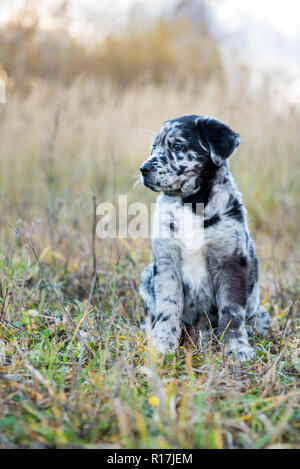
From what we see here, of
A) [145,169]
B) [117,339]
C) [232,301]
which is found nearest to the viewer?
[117,339]

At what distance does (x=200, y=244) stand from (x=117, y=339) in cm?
75

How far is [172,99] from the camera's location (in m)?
8.16

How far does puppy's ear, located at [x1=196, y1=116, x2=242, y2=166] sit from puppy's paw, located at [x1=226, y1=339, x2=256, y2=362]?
3.53 ft

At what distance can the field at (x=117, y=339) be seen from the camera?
1704 millimetres

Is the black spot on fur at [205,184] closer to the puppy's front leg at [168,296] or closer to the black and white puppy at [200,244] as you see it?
the black and white puppy at [200,244]

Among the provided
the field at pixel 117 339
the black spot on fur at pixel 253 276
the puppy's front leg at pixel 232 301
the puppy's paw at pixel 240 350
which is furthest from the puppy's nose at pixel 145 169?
the puppy's paw at pixel 240 350

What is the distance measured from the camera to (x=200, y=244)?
267 cm

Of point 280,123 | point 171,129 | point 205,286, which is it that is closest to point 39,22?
point 280,123

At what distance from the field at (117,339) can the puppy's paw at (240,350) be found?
0.06 m

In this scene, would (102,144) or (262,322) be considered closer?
(262,322)

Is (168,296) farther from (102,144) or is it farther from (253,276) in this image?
(102,144)

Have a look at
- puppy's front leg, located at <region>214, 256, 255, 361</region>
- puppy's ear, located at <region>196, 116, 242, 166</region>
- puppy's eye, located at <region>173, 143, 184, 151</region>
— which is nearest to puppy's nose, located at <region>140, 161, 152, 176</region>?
puppy's eye, located at <region>173, 143, 184, 151</region>

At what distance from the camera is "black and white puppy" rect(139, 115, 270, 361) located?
2645 millimetres

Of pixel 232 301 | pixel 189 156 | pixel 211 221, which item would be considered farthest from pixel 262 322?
pixel 189 156
